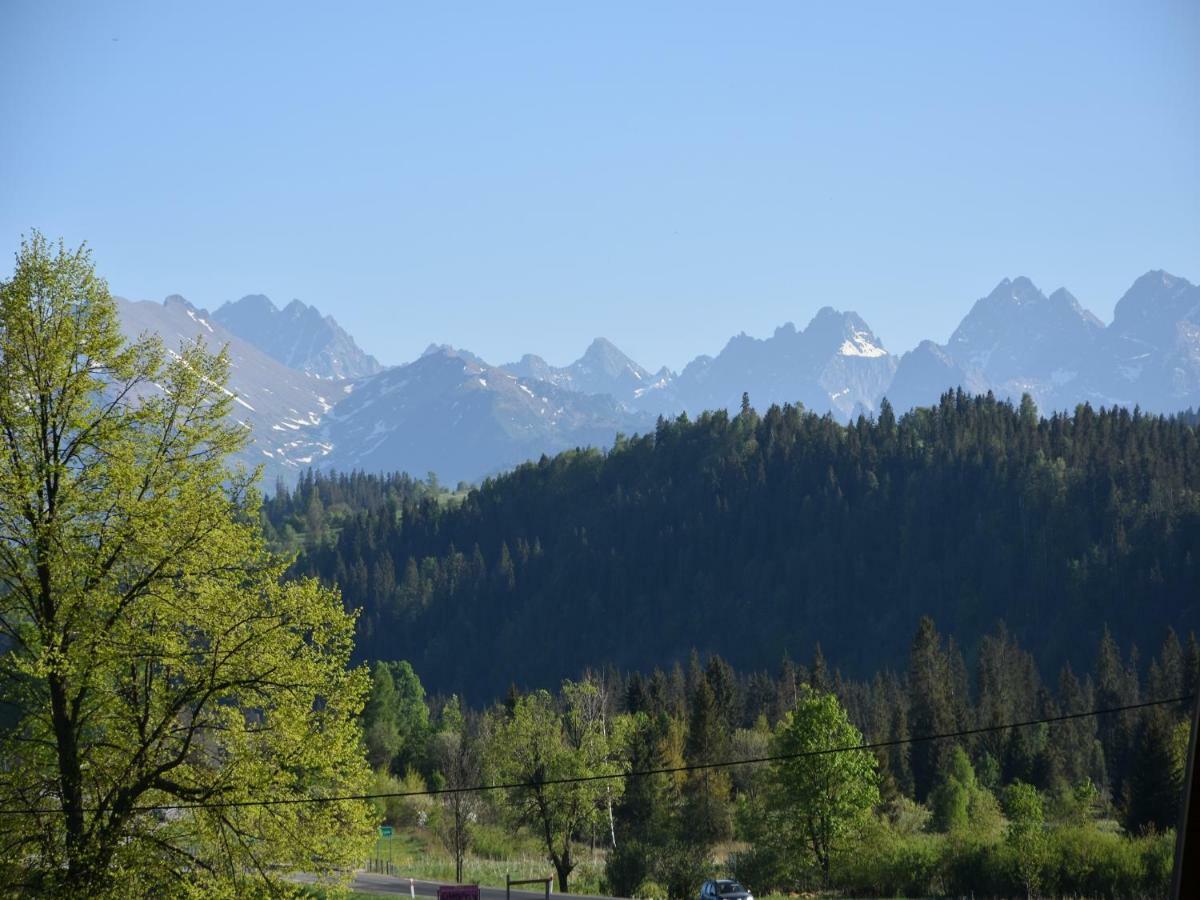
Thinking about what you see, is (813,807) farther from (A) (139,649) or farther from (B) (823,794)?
(A) (139,649)

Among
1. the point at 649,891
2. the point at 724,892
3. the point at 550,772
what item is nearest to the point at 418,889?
the point at 550,772

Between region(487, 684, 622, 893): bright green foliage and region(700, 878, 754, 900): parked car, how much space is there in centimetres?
1886

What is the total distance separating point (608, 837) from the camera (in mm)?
108188

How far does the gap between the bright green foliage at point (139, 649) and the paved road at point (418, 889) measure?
38.0 meters

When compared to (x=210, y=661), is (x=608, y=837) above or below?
below

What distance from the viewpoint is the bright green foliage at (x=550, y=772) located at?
7838 cm

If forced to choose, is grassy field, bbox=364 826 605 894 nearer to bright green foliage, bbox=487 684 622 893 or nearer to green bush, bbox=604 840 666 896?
bright green foliage, bbox=487 684 622 893

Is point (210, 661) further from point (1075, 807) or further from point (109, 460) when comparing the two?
point (1075, 807)

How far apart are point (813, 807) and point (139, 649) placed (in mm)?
54348

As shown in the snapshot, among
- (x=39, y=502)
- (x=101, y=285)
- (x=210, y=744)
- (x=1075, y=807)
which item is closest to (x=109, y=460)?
(x=39, y=502)

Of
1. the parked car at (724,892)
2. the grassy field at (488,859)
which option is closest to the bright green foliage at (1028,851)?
the parked car at (724,892)

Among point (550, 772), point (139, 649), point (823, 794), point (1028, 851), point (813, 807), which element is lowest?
point (1028, 851)

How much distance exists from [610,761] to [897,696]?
99533 millimetres

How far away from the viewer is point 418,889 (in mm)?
75812
